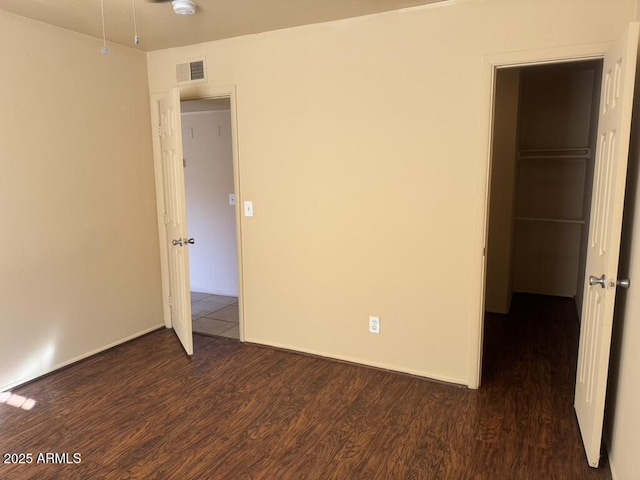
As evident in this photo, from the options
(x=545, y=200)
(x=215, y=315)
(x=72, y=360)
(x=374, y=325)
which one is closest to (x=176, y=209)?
(x=72, y=360)

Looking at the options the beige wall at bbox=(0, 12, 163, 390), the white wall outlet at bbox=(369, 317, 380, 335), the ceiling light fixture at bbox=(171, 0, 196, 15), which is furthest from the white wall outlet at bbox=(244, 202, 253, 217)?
the ceiling light fixture at bbox=(171, 0, 196, 15)

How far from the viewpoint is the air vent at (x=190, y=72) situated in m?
3.54

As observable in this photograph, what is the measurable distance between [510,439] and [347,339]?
1.27m

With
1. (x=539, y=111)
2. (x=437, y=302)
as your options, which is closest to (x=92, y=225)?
(x=437, y=302)

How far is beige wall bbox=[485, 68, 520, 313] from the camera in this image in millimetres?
4035

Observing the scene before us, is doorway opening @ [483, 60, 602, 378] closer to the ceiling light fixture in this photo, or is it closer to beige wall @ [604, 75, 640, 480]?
beige wall @ [604, 75, 640, 480]

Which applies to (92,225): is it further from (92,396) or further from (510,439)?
(510,439)

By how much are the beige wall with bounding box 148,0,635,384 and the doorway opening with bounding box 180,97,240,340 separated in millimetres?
1342

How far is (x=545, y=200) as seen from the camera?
5086 millimetres

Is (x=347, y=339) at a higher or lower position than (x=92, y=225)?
lower

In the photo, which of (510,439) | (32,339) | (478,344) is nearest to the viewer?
(510,439)

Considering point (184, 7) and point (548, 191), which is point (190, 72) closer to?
point (184, 7)

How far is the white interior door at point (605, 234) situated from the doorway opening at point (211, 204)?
11.0ft

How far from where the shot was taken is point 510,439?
2383 millimetres
